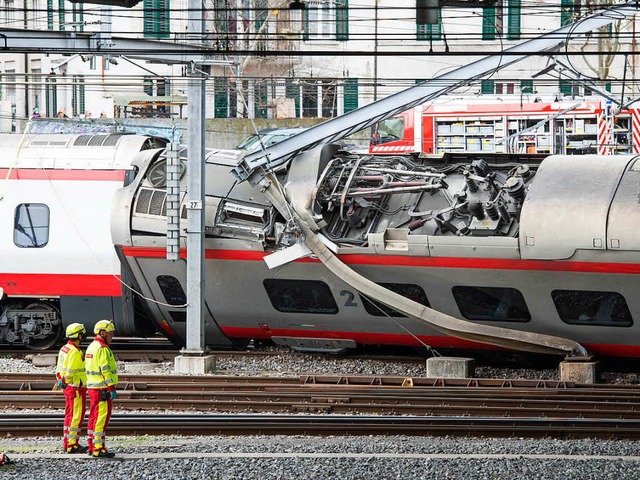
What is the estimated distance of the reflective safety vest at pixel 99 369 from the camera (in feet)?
40.3

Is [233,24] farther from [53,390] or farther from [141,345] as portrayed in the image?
[53,390]

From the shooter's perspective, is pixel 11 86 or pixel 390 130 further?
pixel 11 86

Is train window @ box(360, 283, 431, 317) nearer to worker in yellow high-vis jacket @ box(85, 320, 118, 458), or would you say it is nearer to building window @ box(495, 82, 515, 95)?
worker in yellow high-vis jacket @ box(85, 320, 118, 458)

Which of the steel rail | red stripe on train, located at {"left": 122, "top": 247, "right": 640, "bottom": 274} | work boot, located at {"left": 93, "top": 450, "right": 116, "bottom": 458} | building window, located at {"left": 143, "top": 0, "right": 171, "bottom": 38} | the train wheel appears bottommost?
the steel rail

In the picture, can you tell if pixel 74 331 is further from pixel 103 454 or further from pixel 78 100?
pixel 78 100

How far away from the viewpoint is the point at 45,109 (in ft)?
Result: 141

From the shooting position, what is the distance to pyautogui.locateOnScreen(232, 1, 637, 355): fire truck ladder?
1731cm

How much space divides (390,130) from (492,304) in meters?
16.4

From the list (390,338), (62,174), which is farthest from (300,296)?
(62,174)

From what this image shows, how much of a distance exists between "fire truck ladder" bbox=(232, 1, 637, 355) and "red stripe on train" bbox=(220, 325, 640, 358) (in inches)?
17.0

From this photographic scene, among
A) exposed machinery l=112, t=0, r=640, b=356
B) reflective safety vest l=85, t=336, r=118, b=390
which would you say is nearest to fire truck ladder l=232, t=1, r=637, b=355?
exposed machinery l=112, t=0, r=640, b=356

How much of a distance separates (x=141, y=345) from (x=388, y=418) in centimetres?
835

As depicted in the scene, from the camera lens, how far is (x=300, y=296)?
61.3 feet

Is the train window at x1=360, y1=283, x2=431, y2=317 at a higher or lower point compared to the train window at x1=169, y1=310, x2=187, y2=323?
higher
